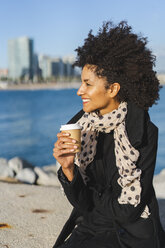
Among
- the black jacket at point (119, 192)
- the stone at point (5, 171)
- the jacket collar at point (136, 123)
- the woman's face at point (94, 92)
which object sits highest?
the woman's face at point (94, 92)

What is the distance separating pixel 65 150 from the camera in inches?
83.4

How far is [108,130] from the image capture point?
7.74 ft

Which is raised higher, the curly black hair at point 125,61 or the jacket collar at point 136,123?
the curly black hair at point 125,61

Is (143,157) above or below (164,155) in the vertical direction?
above

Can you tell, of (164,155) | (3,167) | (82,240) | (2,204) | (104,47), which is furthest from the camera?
(164,155)

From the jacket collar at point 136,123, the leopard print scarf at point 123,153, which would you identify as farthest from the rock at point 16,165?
the jacket collar at point 136,123

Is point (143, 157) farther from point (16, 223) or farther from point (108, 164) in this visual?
point (16, 223)

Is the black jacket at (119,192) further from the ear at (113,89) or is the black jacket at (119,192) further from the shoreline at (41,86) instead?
the shoreline at (41,86)

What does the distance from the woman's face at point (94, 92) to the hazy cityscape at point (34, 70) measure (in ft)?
289

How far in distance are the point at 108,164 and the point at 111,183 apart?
0.43 ft

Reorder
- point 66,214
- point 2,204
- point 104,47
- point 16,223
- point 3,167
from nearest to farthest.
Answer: point 104,47
point 16,223
point 66,214
point 2,204
point 3,167

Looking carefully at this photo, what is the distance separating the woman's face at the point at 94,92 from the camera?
2301mm

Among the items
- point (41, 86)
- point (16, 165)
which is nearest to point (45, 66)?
point (41, 86)

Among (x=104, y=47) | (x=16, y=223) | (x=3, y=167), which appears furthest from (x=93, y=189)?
(x=3, y=167)
